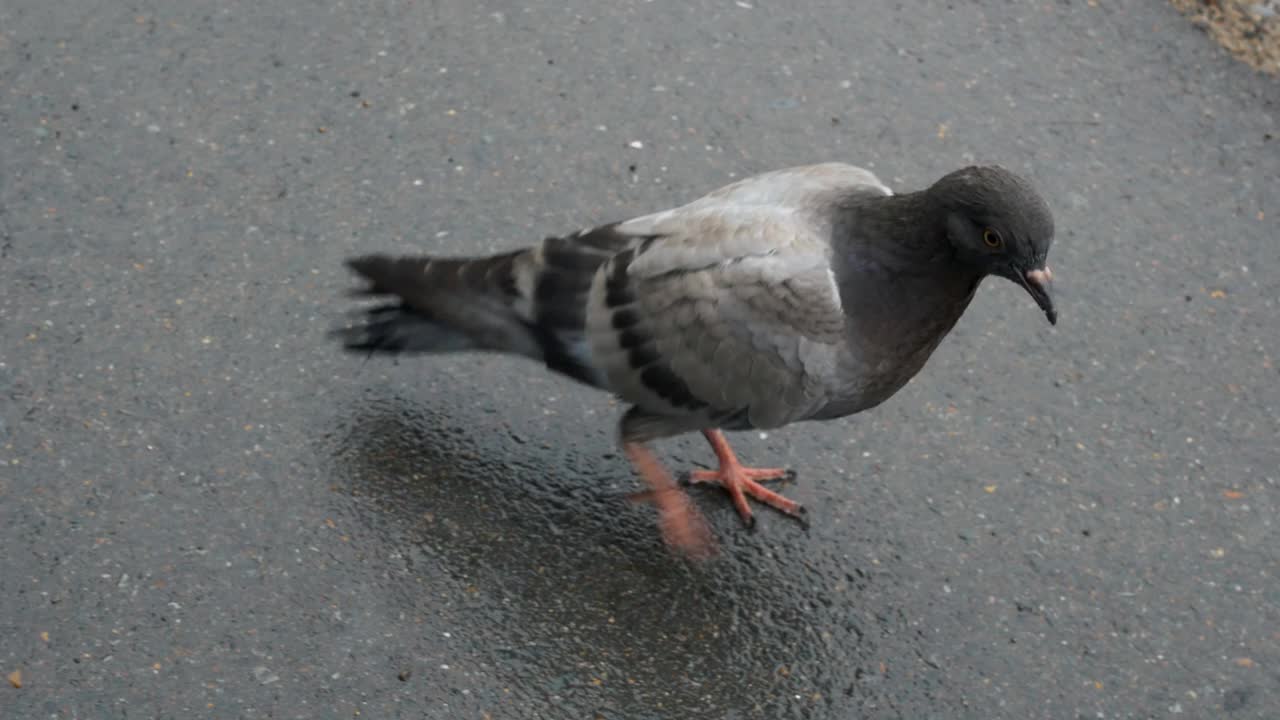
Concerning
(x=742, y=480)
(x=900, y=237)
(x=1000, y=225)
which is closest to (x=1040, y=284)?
(x=1000, y=225)

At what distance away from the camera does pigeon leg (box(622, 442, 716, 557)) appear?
397 centimetres

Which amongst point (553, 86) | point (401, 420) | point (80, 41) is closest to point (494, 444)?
point (401, 420)

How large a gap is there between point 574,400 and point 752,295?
0.90 meters

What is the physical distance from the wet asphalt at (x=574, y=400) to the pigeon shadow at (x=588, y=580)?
0.01 meters

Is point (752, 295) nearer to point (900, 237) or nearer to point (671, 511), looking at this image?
point (900, 237)

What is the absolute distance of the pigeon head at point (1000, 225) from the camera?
346 centimetres

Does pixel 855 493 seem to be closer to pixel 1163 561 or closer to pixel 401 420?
pixel 1163 561

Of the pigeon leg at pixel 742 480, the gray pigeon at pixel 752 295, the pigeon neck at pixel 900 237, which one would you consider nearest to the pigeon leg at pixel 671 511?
the gray pigeon at pixel 752 295

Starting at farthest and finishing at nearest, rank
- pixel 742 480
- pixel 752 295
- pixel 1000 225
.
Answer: pixel 742 480 < pixel 752 295 < pixel 1000 225

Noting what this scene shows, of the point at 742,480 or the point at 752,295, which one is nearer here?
Answer: the point at 752,295

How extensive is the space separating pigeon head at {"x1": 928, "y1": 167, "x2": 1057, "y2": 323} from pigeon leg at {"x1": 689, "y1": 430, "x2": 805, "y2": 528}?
0.92 meters

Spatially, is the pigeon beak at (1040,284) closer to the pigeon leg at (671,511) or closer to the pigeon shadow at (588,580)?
the pigeon shadow at (588,580)

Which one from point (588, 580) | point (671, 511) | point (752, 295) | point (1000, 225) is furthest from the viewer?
point (671, 511)

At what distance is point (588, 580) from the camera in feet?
12.7
